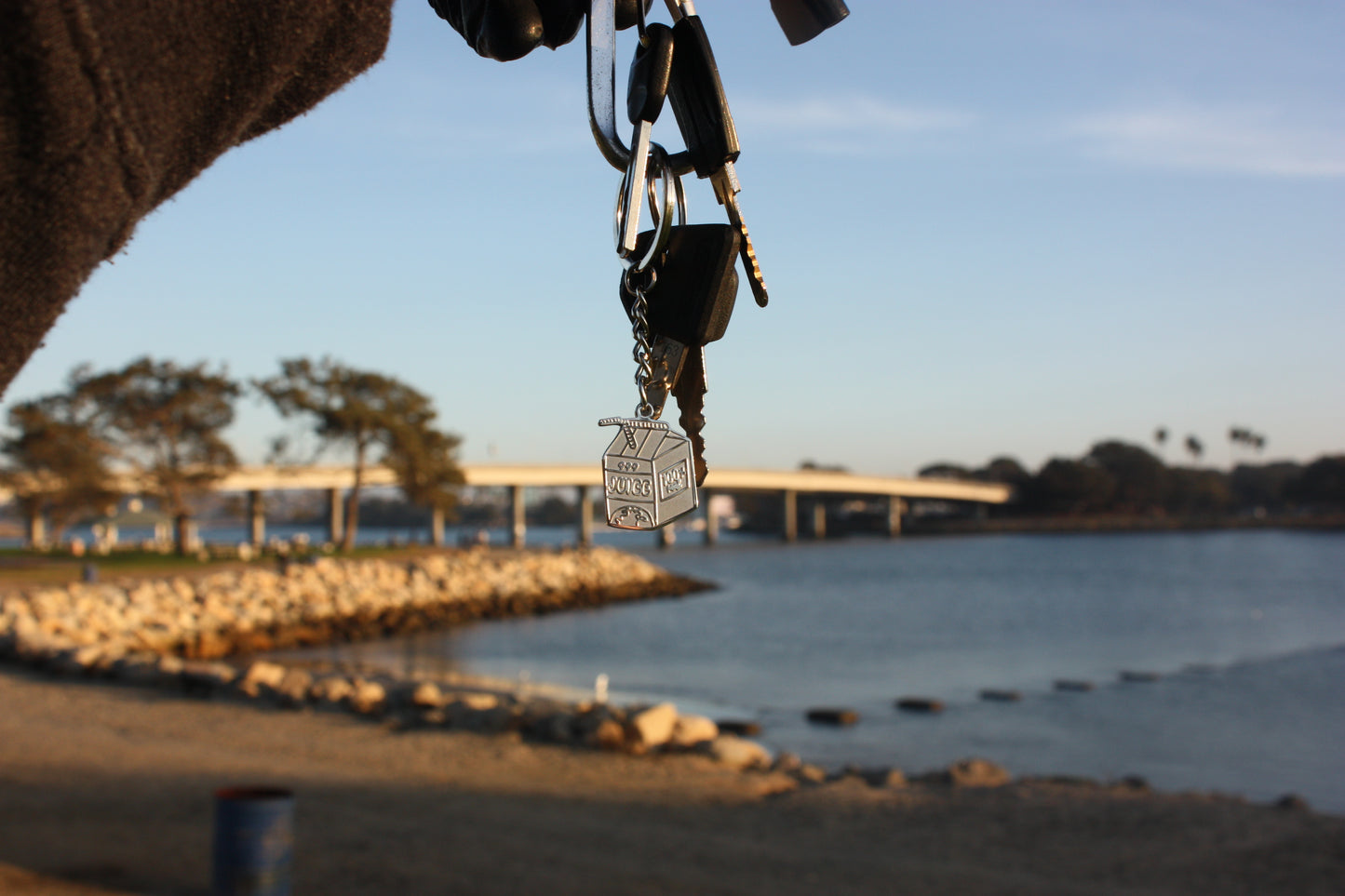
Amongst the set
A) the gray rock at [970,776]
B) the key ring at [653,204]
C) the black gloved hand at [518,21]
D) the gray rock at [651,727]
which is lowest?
the gray rock at [970,776]

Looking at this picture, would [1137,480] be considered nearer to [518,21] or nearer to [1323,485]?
[1323,485]

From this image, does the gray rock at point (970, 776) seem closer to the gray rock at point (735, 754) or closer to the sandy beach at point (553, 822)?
the sandy beach at point (553, 822)

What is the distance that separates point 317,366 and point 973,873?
46.1 meters

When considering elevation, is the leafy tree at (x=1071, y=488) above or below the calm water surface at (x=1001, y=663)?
above

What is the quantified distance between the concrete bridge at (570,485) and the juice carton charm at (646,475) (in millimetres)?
29858

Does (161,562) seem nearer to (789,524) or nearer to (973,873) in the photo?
(973,873)

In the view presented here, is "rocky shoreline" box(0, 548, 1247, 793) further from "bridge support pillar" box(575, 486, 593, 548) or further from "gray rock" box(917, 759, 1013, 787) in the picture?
"bridge support pillar" box(575, 486, 593, 548)

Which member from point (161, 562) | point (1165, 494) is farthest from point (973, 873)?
point (1165, 494)

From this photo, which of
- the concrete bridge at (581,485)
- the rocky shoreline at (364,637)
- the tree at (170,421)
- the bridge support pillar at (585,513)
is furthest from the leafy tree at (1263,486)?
the tree at (170,421)

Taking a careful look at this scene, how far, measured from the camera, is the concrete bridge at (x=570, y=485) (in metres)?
55.5

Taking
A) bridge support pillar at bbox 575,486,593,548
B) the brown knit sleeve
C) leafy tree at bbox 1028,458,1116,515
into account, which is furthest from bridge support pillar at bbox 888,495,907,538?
the brown knit sleeve

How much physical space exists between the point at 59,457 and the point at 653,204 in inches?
1819

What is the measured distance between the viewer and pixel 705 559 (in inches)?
3625

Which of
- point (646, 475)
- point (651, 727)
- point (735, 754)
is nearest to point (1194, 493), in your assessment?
point (735, 754)
